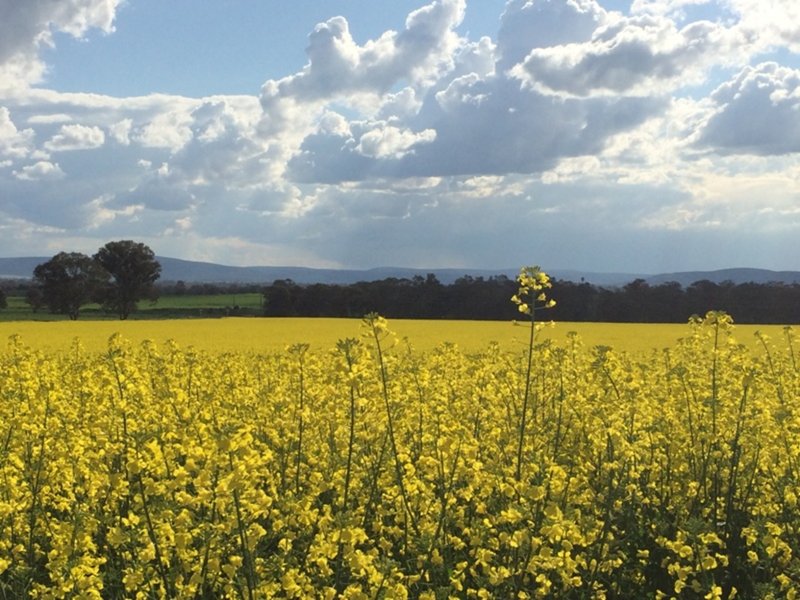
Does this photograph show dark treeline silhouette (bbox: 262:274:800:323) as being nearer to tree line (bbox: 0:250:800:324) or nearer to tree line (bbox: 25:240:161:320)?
tree line (bbox: 0:250:800:324)

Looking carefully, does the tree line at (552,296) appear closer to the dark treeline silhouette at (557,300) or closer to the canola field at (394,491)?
the dark treeline silhouette at (557,300)

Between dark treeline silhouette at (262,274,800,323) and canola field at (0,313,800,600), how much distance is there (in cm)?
4602

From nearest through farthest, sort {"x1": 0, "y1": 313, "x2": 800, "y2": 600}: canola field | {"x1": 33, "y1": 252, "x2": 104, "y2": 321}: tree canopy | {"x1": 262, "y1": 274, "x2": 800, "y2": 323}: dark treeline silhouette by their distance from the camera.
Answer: {"x1": 0, "y1": 313, "x2": 800, "y2": 600}: canola field, {"x1": 262, "y1": 274, "x2": 800, "y2": 323}: dark treeline silhouette, {"x1": 33, "y1": 252, "x2": 104, "y2": 321}: tree canopy

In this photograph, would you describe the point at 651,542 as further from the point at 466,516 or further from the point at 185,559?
the point at 185,559

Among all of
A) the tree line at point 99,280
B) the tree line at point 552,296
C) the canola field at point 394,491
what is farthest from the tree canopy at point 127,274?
the canola field at point 394,491

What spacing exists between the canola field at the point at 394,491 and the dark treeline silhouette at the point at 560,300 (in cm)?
4602

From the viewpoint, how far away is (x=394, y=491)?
19.1 ft

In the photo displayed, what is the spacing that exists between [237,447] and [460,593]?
2.69 meters

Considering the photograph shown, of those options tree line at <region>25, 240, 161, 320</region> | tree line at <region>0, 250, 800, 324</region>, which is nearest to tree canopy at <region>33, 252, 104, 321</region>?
tree line at <region>25, 240, 161, 320</region>

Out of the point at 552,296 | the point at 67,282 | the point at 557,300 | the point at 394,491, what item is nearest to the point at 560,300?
the point at 557,300

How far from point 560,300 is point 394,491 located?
175 ft

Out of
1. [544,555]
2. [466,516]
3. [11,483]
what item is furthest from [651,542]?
[11,483]

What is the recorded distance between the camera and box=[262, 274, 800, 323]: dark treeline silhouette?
54406mm

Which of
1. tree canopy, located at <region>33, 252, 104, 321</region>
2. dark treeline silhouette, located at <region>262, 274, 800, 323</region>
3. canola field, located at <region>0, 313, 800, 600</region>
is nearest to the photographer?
canola field, located at <region>0, 313, 800, 600</region>
